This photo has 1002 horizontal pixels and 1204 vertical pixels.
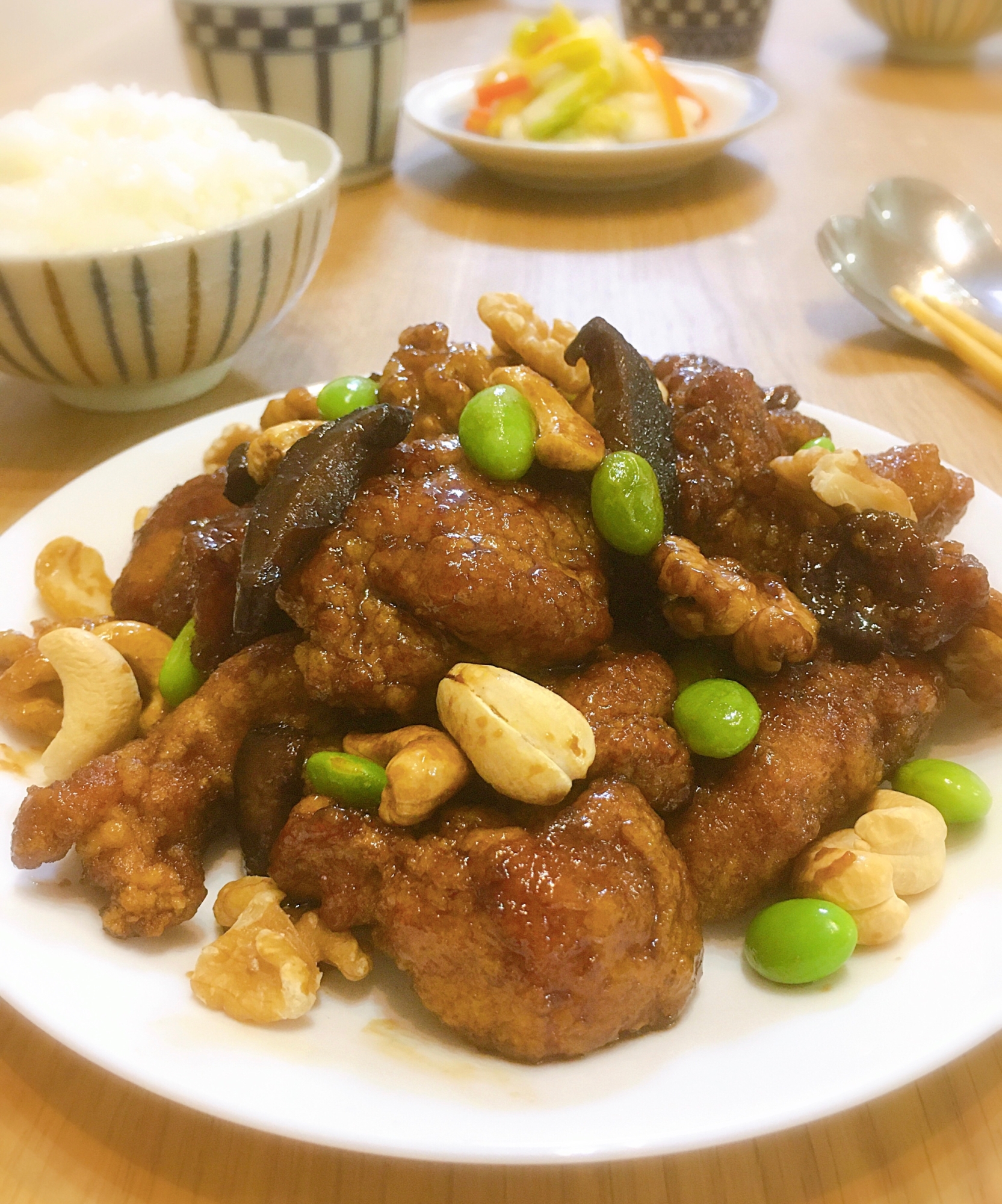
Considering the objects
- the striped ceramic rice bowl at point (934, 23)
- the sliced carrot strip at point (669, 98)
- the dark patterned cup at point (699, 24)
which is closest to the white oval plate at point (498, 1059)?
the sliced carrot strip at point (669, 98)

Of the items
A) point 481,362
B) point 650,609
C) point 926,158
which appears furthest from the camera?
point 926,158

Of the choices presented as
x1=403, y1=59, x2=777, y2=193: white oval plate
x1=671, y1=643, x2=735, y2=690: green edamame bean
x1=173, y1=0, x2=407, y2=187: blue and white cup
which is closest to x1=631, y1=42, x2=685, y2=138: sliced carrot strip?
x1=403, y1=59, x2=777, y2=193: white oval plate

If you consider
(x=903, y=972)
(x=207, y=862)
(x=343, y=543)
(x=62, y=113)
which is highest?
(x=62, y=113)

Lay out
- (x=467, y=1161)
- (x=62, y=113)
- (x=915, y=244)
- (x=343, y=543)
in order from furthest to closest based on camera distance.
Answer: (x=915, y=244) < (x=62, y=113) < (x=343, y=543) < (x=467, y=1161)

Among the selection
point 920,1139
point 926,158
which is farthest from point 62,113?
point 926,158

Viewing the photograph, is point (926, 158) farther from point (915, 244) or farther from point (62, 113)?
point (62, 113)

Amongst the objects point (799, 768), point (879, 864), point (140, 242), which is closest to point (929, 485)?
point (799, 768)

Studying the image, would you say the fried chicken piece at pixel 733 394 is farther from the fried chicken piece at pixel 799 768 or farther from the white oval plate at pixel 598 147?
the white oval plate at pixel 598 147
